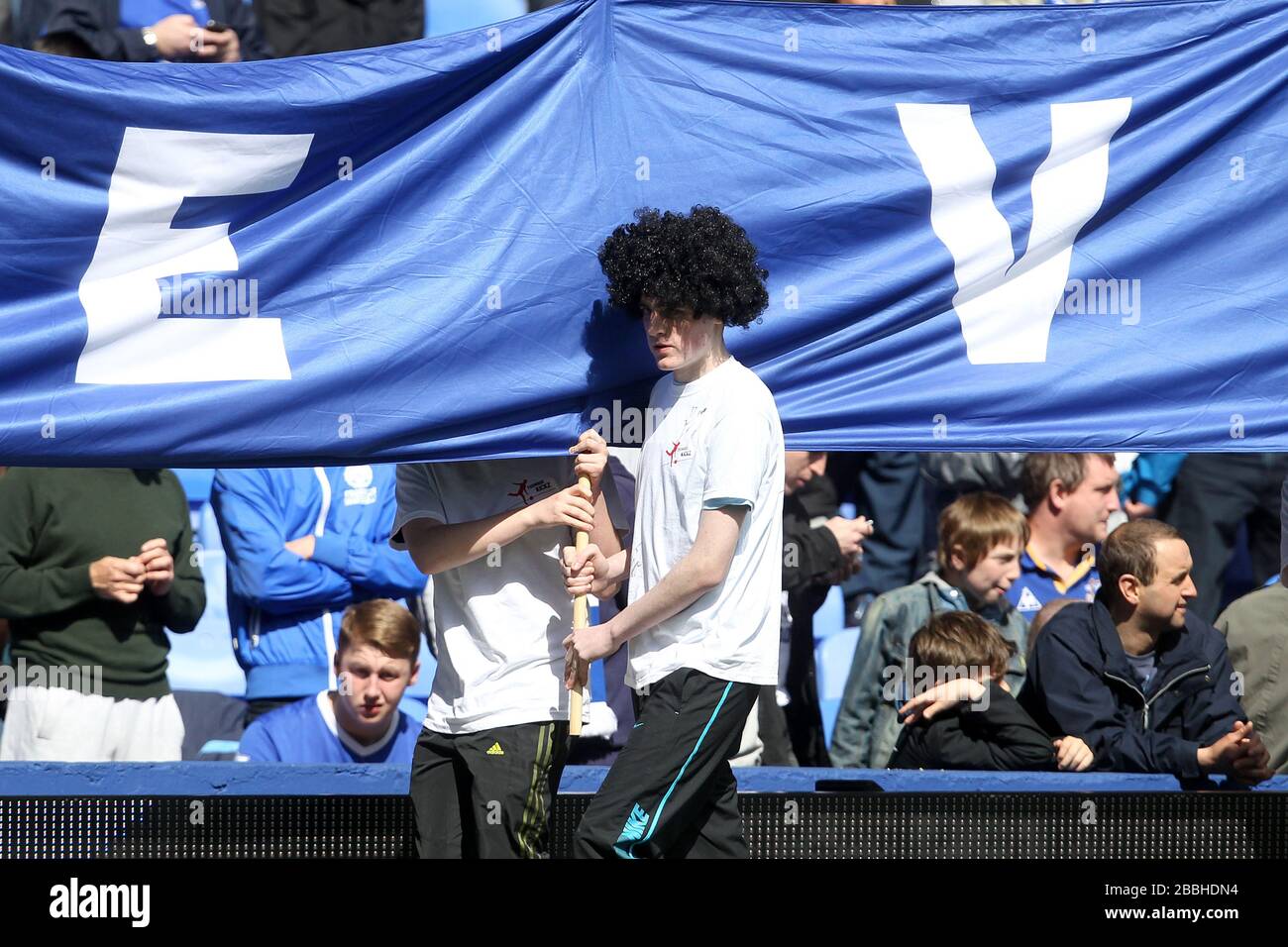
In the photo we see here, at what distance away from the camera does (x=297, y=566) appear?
6.66m

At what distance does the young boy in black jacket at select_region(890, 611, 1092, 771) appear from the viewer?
577 centimetres

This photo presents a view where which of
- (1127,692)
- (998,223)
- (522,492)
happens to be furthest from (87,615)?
(1127,692)

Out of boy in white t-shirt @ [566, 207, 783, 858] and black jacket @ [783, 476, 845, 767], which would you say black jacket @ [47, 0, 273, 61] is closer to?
black jacket @ [783, 476, 845, 767]

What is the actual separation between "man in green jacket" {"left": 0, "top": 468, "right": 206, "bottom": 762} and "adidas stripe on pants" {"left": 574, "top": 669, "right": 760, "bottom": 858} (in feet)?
8.04

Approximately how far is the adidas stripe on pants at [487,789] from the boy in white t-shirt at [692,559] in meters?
0.29

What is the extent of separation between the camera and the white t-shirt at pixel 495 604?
477cm

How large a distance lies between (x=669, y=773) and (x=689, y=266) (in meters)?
1.30

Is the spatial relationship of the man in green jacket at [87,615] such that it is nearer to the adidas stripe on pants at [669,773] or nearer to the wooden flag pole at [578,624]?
the wooden flag pole at [578,624]

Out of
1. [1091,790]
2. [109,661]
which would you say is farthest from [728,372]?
[109,661]

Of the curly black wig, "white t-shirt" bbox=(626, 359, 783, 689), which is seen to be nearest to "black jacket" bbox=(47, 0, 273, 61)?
the curly black wig

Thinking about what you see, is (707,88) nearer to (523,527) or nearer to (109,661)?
(523,527)

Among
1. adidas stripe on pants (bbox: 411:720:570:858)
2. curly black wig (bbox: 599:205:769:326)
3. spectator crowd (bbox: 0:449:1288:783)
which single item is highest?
curly black wig (bbox: 599:205:769:326)

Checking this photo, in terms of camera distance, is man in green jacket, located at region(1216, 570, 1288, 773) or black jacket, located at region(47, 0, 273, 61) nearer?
man in green jacket, located at region(1216, 570, 1288, 773)

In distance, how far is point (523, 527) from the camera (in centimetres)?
484
